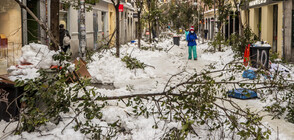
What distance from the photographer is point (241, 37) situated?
14.8 m

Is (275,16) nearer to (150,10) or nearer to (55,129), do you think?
(150,10)

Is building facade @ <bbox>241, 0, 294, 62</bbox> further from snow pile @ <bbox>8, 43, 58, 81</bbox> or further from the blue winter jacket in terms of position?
snow pile @ <bbox>8, 43, 58, 81</bbox>

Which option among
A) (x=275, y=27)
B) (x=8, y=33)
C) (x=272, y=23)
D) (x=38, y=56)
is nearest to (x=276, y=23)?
(x=275, y=27)

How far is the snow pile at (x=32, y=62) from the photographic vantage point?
536cm

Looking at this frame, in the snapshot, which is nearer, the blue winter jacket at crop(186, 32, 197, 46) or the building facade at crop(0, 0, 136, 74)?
the building facade at crop(0, 0, 136, 74)

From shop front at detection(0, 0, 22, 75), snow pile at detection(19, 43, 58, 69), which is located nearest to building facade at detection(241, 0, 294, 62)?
shop front at detection(0, 0, 22, 75)

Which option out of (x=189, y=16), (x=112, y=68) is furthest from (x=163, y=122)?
(x=189, y=16)

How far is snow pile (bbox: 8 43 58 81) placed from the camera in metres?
5.36

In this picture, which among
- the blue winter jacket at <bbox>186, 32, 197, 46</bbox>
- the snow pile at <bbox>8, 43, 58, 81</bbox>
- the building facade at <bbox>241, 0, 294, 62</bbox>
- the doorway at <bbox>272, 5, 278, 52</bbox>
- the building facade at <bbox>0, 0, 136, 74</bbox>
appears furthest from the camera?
the doorway at <bbox>272, 5, 278, 52</bbox>

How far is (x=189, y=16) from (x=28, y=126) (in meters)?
46.3

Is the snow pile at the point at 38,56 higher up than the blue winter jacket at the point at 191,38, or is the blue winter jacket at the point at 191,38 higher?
the blue winter jacket at the point at 191,38

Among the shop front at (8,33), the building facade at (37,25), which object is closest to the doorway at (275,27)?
the building facade at (37,25)

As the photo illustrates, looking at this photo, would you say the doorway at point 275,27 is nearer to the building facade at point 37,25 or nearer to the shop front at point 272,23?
the shop front at point 272,23

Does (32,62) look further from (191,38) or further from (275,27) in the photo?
(275,27)
